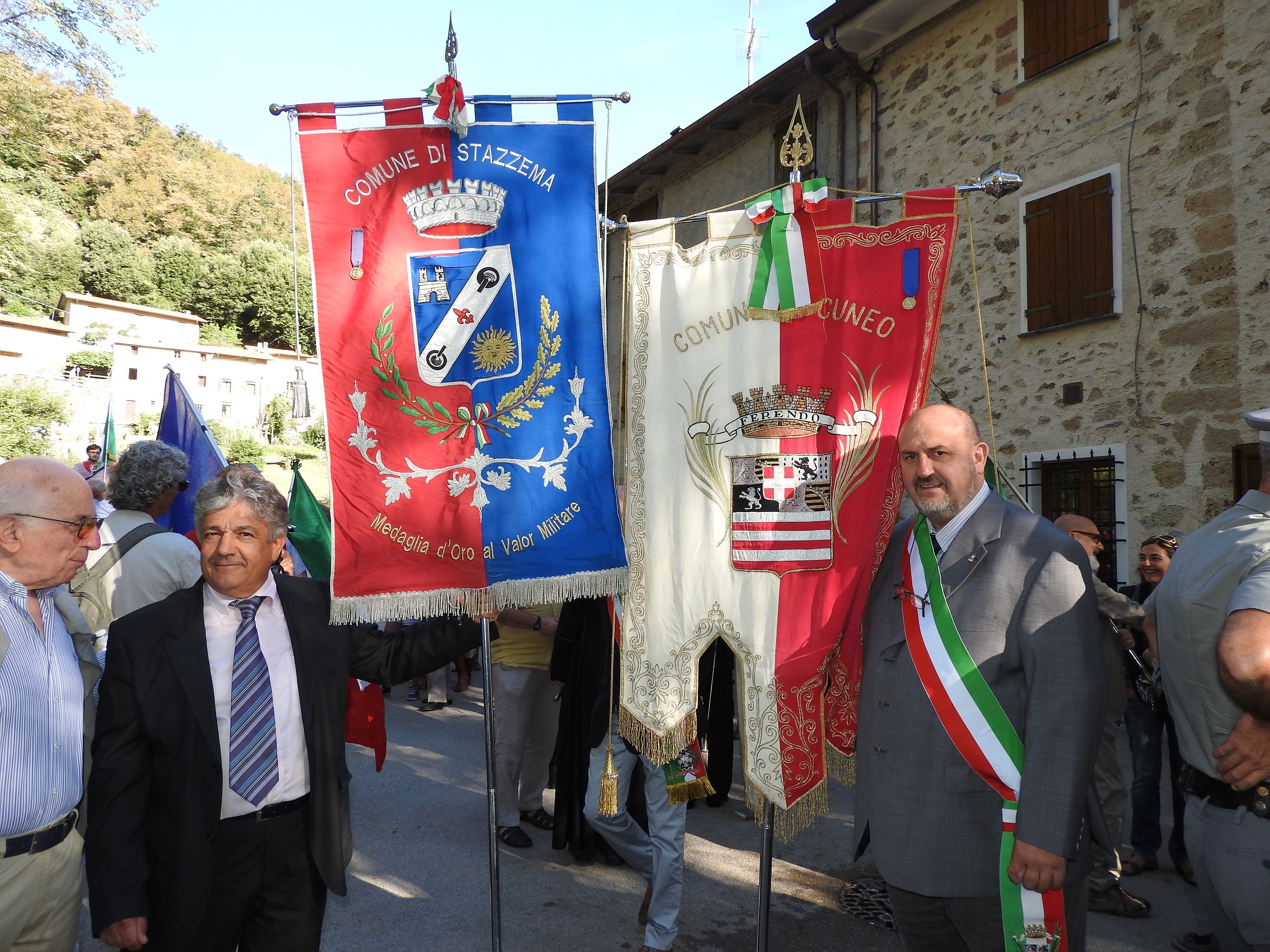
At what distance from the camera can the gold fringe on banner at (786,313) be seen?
123 inches

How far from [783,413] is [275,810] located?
2.02 meters

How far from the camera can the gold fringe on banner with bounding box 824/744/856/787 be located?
309 cm

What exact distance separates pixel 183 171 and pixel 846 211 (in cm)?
5739

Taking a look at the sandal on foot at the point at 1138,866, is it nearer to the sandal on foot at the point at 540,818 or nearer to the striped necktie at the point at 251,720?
the sandal on foot at the point at 540,818

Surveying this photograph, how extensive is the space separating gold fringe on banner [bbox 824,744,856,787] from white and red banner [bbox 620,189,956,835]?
0.04m

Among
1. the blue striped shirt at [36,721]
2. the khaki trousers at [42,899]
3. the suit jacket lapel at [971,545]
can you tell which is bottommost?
the khaki trousers at [42,899]

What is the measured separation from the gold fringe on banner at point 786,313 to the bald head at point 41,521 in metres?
2.20

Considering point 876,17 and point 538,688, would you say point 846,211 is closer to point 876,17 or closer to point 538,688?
point 538,688

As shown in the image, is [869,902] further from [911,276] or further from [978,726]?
[911,276]

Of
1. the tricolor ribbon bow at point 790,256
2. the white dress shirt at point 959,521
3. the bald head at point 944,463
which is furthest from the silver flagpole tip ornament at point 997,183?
the white dress shirt at point 959,521

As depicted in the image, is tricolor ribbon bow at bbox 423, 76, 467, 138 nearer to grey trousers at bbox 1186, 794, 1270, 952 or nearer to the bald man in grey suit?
the bald man in grey suit

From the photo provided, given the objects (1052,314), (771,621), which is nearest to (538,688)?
(771,621)

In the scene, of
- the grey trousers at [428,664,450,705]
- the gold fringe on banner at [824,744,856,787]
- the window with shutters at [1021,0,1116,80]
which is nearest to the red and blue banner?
the gold fringe on banner at [824,744,856,787]

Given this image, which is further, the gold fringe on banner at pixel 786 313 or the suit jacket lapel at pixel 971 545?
the gold fringe on banner at pixel 786 313
